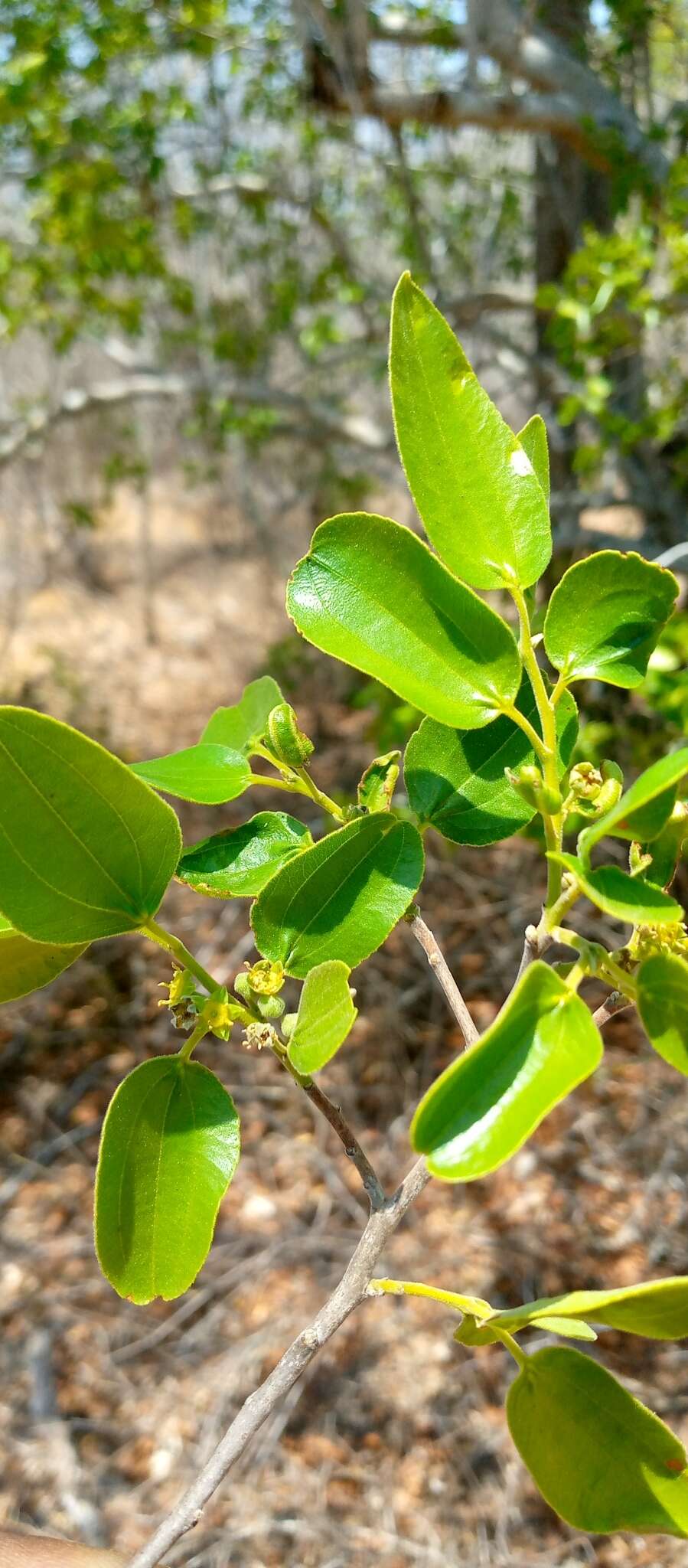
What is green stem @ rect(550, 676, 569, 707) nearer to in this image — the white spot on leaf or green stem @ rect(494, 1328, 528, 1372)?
the white spot on leaf

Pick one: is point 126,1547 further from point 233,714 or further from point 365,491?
point 365,491

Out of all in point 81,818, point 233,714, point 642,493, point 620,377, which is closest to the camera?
point 81,818

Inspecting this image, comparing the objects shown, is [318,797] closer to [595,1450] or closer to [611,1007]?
[611,1007]

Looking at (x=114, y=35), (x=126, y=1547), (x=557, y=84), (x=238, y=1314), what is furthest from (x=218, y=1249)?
(x=114, y=35)

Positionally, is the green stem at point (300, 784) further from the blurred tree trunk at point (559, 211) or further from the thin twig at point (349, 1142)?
the blurred tree trunk at point (559, 211)

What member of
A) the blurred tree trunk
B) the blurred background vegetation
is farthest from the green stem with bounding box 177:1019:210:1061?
the blurred tree trunk

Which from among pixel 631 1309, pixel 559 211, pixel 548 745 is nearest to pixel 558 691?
pixel 548 745
